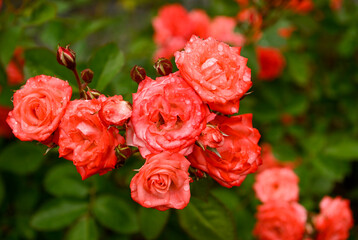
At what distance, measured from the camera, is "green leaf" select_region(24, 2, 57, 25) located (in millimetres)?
1117

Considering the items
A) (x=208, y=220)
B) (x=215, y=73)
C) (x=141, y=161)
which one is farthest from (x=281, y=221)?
(x=215, y=73)

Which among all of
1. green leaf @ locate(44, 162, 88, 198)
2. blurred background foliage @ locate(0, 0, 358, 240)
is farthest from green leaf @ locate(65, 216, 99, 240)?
green leaf @ locate(44, 162, 88, 198)

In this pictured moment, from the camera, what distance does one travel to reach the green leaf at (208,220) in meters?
0.96

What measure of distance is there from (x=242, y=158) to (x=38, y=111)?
1.47 feet

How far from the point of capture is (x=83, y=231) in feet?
3.75

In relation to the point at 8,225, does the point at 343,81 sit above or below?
above

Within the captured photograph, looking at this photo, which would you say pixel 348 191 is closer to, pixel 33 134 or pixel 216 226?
pixel 216 226

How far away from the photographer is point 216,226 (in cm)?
97

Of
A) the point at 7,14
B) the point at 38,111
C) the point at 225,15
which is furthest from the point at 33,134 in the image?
the point at 225,15

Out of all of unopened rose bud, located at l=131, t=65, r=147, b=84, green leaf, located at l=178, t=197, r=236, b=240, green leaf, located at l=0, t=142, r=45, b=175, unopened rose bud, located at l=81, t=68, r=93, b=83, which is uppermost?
unopened rose bud, located at l=131, t=65, r=147, b=84

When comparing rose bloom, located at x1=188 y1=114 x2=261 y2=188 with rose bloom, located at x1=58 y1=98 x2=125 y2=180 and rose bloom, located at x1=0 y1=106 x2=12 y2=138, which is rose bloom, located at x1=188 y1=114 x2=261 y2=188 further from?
rose bloom, located at x1=0 y1=106 x2=12 y2=138

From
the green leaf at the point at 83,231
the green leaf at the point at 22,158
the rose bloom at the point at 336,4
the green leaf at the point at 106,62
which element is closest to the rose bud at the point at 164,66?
the green leaf at the point at 106,62

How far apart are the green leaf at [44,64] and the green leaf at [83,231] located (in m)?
0.53

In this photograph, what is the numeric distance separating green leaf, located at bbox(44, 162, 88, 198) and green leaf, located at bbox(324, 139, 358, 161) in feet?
3.51
